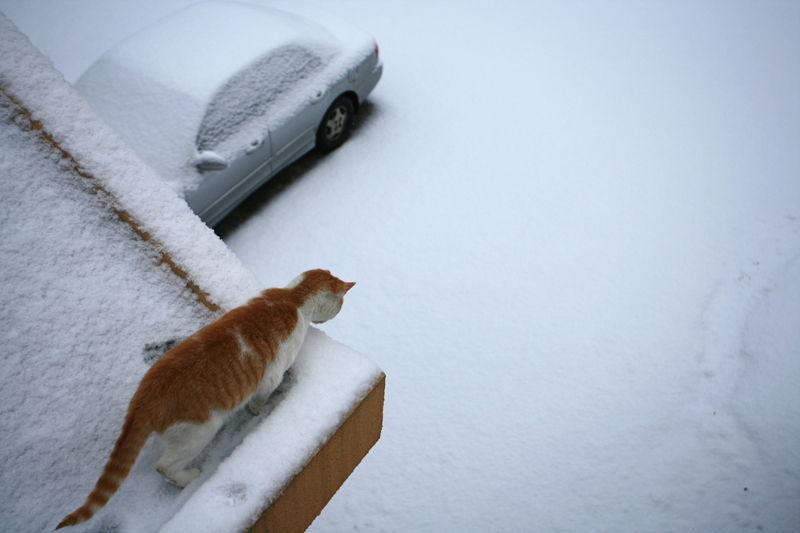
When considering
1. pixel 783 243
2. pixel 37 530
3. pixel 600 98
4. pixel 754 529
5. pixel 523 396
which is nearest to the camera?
pixel 37 530

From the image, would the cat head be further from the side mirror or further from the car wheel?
the car wheel

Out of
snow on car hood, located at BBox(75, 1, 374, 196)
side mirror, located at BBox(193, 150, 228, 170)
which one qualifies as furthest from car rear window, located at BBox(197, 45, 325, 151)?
side mirror, located at BBox(193, 150, 228, 170)

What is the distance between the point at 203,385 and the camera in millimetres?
1399

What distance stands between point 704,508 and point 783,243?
114 inches

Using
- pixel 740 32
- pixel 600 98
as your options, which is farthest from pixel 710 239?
pixel 740 32

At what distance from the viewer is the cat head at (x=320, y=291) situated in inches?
73.4

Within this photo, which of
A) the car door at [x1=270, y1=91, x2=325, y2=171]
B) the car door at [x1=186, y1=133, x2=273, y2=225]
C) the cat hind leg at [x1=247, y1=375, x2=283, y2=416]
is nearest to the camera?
the cat hind leg at [x1=247, y1=375, x2=283, y2=416]

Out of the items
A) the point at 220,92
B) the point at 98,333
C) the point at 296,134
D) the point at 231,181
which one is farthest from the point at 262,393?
the point at 296,134

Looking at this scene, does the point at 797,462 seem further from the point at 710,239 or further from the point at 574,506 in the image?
the point at 710,239

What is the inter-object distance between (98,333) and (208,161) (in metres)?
2.32

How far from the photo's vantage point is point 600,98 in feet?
19.9

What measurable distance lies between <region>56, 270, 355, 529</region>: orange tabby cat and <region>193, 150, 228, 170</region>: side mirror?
2.42 metres

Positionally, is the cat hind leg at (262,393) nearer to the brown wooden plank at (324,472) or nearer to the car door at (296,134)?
the brown wooden plank at (324,472)

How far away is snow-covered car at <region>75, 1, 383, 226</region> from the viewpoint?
3807 millimetres
